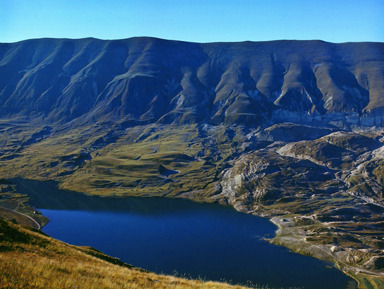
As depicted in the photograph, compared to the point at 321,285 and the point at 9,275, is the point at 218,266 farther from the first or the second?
the point at 9,275

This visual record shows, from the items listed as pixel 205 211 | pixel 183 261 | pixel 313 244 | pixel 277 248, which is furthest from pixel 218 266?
pixel 205 211

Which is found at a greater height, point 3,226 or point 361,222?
point 3,226

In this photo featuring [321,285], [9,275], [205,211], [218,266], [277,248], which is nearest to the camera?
[9,275]

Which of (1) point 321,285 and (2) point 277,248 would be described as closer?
(1) point 321,285

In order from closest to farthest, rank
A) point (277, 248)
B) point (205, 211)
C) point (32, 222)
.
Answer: point (277, 248) < point (32, 222) < point (205, 211)

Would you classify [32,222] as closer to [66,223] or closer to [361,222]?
[66,223]

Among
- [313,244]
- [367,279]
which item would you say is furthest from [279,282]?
[313,244]

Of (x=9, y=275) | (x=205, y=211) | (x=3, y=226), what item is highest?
(x=9, y=275)
